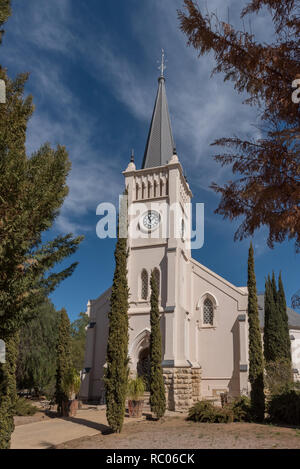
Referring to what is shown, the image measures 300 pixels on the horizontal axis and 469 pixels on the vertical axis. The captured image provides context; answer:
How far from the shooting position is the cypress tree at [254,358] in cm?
1653

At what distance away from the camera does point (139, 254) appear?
2620cm

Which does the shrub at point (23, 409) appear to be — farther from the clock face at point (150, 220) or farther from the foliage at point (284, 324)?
the foliage at point (284, 324)

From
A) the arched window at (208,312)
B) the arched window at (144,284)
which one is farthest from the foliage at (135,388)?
the arched window at (208,312)

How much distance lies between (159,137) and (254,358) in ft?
60.8

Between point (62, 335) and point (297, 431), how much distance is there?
1126 centimetres

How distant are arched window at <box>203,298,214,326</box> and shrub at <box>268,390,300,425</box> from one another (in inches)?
361

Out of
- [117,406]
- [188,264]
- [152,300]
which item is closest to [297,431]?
[117,406]

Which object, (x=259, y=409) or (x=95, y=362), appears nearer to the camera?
(x=259, y=409)

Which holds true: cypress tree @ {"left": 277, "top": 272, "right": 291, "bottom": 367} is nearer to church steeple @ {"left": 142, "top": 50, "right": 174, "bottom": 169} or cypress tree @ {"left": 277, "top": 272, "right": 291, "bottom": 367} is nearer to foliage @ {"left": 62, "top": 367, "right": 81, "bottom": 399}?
church steeple @ {"left": 142, "top": 50, "right": 174, "bottom": 169}

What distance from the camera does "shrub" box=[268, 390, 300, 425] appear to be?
1536 centimetres

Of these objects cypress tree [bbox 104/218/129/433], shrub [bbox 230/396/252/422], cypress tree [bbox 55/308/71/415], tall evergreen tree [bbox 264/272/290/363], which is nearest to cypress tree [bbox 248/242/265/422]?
shrub [bbox 230/396/252/422]
